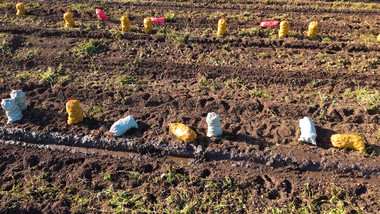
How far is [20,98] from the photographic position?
6.34 metres

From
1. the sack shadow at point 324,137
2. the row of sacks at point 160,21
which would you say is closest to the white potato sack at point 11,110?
the row of sacks at point 160,21

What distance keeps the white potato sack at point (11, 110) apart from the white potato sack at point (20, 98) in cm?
14

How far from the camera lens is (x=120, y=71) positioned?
7.65 metres

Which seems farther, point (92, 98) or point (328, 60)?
point (328, 60)

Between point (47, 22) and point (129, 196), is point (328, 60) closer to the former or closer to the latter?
point (129, 196)

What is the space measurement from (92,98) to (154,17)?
422cm

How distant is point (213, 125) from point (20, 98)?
3.84m

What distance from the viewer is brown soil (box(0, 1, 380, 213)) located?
5.20 m

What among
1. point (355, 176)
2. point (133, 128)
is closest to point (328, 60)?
point (355, 176)

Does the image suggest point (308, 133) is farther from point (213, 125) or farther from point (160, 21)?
point (160, 21)

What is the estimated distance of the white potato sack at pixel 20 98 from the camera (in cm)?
630

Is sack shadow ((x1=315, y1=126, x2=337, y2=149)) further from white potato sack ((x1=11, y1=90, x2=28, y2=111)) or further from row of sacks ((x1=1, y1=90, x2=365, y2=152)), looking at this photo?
white potato sack ((x1=11, y1=90, x2=28, y2=111))

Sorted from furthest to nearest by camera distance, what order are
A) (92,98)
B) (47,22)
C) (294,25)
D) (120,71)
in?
(47,22), (294,25), (120,71), (92,98)

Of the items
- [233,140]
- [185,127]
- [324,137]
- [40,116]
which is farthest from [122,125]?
[324,137]
